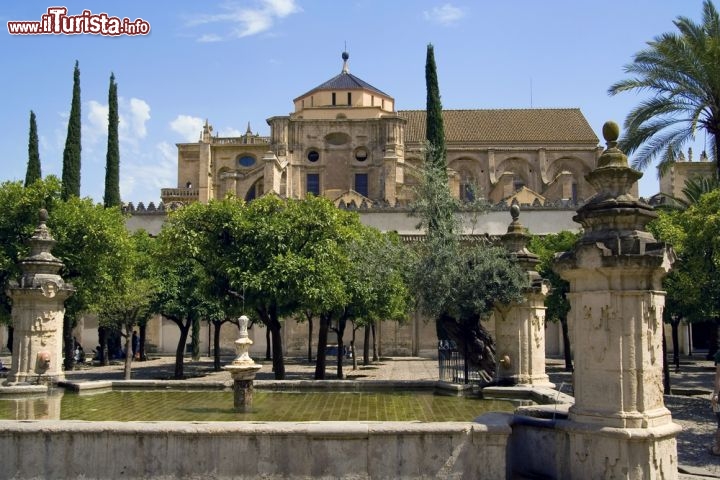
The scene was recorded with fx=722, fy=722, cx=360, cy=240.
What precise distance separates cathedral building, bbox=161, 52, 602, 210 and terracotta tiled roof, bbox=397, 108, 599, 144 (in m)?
0.08

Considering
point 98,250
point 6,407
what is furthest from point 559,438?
point 98,250

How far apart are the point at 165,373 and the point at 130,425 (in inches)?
770

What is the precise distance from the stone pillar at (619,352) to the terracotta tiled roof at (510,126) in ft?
155

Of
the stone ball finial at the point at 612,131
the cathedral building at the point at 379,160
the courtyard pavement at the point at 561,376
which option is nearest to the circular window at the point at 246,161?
the cathedral building at the point at 379,160

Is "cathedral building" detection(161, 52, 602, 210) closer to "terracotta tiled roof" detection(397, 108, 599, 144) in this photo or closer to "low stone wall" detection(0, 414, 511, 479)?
"terracotta tiled roof" detection(397, 108, 599, 144)

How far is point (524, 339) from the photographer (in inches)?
495

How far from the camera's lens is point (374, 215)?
134 ft

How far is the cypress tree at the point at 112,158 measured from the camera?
39.2m

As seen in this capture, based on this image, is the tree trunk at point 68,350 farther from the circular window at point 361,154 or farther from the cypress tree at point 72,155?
the circular window at point 361,154

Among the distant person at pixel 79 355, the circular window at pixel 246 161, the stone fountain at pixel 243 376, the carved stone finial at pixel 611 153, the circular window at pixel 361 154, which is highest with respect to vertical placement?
the circular window at pixel 246 161

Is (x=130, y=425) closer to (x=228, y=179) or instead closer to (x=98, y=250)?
(x=98, y=250)

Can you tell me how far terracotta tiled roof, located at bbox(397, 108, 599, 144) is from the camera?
55.9 metres

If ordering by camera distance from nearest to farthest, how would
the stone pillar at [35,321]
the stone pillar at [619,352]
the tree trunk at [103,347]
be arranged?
the stone pillar at [619,352] → the stone pillar at [35,321] → the tree trunk at [103,347]

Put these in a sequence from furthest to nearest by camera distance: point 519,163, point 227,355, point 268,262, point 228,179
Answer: point 519,163 → point 228,179 → point 227,355 → point 268,262
